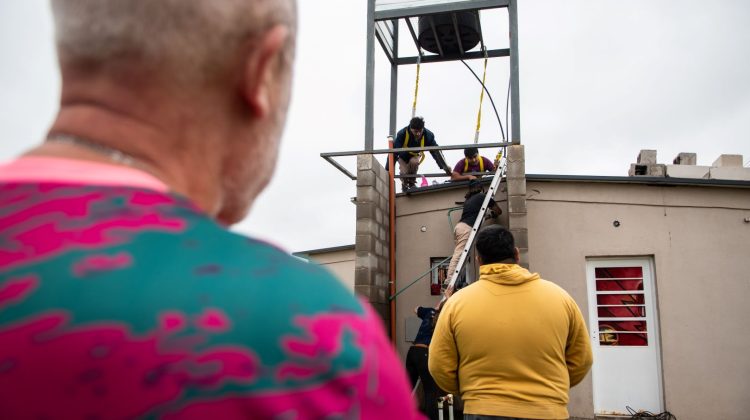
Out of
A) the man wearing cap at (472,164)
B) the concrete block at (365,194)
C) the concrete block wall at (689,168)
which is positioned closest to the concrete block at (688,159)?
the concrete block wall at (689,168)

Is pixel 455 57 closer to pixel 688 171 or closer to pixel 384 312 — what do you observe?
pixel 384 312

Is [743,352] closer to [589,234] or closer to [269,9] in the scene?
[589,234]

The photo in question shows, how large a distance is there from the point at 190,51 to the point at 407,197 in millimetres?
8662

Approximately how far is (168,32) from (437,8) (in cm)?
828

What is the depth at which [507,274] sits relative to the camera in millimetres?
3465

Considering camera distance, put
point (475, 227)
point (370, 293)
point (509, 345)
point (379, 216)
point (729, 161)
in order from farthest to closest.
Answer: point (729, 161)
point (379, 216)
point (370, 293)
point (475, 227)
point (509, 345)

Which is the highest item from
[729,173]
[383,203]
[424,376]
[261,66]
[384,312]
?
[729,173]

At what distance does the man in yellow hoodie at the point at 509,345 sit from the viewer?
10.5 ft

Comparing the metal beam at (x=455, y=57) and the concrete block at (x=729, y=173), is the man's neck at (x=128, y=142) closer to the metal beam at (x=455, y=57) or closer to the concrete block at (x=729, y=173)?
the metal beam at (x=455, y=57)

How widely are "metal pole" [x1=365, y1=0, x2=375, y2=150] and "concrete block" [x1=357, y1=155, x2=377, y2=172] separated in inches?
6.2

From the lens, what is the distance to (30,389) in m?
0.58

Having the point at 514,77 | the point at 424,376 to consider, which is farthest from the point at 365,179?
the point at 424,376

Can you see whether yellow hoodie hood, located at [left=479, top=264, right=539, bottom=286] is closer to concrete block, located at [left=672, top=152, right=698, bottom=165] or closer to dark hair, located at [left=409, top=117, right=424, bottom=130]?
dark hair, located at [left=409, top=117, right=424, bottom=130]

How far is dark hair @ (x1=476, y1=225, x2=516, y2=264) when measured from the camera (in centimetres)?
A: 359
